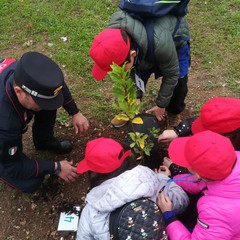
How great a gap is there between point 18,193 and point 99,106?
4.30 feet

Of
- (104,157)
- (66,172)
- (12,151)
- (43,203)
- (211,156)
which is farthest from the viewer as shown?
(43,203)

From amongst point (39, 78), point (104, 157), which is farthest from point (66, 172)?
point (39, 78)

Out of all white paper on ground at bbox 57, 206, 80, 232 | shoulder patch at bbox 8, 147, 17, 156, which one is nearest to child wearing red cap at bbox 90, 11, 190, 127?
shoulder patch at bbox 8, 147, 17, 156

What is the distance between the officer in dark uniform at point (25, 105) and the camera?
2191 millimetres

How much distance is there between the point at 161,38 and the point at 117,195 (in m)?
1.20

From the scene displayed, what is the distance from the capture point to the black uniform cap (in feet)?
7.08

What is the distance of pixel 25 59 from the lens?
87.7 inches

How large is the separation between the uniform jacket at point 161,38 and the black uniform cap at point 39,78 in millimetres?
600

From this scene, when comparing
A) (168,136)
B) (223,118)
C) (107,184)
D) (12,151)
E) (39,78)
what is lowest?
(168,136)

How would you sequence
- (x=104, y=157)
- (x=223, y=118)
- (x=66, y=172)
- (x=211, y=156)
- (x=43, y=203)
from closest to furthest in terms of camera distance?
(x=211, y=156)
(x=104, y=157)
(x=223, y=118)
(x=66, y=172)
(x=43, y=203)

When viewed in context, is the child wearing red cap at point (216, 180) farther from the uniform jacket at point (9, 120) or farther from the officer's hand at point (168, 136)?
the uniform jacket at point (9, 120)

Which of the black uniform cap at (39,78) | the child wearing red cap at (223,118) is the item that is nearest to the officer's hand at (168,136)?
the child wearing red cap at (223,118)

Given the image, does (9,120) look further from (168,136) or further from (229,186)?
(229,186)

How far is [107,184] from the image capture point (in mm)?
2102
